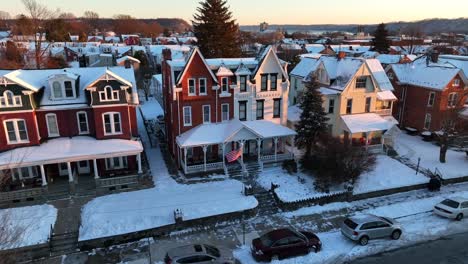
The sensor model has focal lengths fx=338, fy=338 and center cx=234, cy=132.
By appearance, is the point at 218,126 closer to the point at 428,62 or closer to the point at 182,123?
the point at 182,123

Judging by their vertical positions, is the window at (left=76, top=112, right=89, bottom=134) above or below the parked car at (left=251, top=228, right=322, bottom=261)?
above

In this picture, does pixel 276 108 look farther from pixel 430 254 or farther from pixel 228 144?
pixel 430 254

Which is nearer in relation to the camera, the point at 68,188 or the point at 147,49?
the point at 68,188

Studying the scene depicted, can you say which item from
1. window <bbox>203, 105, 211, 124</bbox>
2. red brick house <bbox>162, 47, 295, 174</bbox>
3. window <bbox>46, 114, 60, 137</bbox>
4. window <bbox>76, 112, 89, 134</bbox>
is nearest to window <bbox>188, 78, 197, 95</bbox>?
red brick house <bbox>162, 47, 295, 174</bbox>

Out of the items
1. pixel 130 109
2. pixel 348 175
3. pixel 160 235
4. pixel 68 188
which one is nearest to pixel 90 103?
pixel 130 109

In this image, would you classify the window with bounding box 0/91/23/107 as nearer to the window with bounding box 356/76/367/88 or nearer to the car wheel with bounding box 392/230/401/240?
the car wheel with bounding box 392/230/401/240

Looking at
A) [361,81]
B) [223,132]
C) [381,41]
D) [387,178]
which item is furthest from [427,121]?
[381,41]
